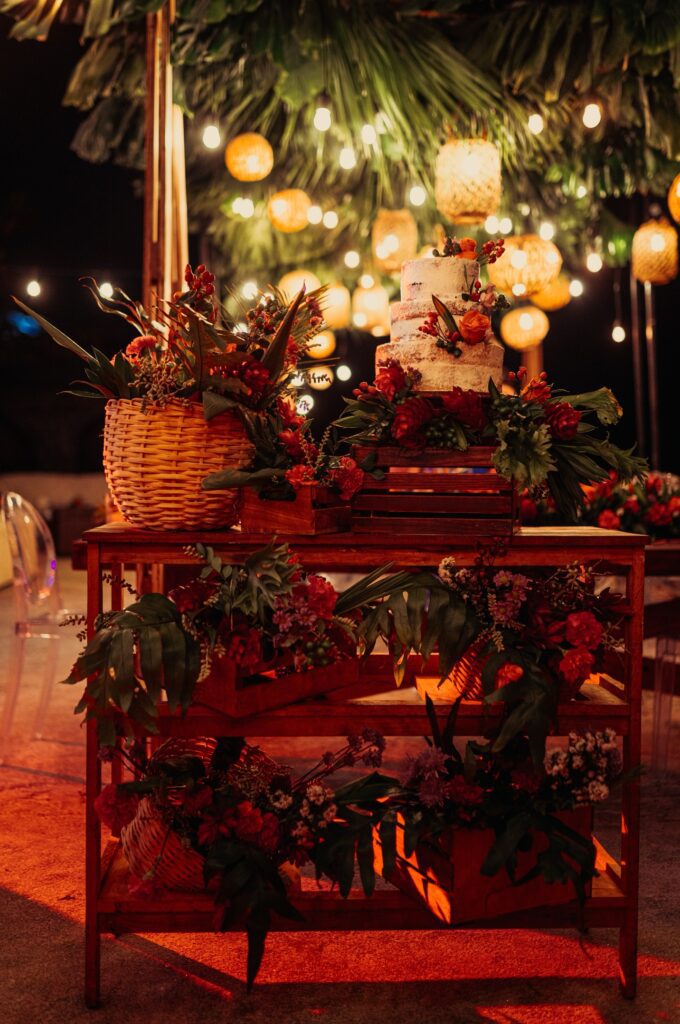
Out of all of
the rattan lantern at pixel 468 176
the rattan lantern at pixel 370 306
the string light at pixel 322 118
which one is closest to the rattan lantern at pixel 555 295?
the rattan lantern at pixel 370 306

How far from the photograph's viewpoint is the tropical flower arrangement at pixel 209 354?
2109 millimetres

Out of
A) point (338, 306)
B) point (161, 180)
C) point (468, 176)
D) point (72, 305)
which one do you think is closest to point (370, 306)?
point (338, 306)

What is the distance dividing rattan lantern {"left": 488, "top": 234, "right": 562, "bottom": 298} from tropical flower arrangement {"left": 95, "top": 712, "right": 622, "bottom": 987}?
369cm

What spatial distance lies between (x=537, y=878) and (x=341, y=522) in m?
0.87

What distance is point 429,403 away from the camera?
217cm

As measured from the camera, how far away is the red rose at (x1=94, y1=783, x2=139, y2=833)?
2129mm

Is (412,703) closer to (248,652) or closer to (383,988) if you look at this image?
(248,652)

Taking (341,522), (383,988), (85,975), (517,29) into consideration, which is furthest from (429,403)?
(517,29)

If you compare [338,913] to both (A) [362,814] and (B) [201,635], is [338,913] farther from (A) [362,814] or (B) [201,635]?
(B) [201,635]

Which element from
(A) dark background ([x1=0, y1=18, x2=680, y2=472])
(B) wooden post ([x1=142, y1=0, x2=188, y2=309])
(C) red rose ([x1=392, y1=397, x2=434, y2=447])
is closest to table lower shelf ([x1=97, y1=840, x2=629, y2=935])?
(C) red rose ([x1=392, y1=397, x2=434, y2=447])

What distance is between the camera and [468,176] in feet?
15.2

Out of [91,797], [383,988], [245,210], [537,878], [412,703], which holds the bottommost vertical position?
[383,988]

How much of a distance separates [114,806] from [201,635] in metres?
0.41

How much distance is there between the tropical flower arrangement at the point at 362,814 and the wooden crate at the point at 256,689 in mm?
152
